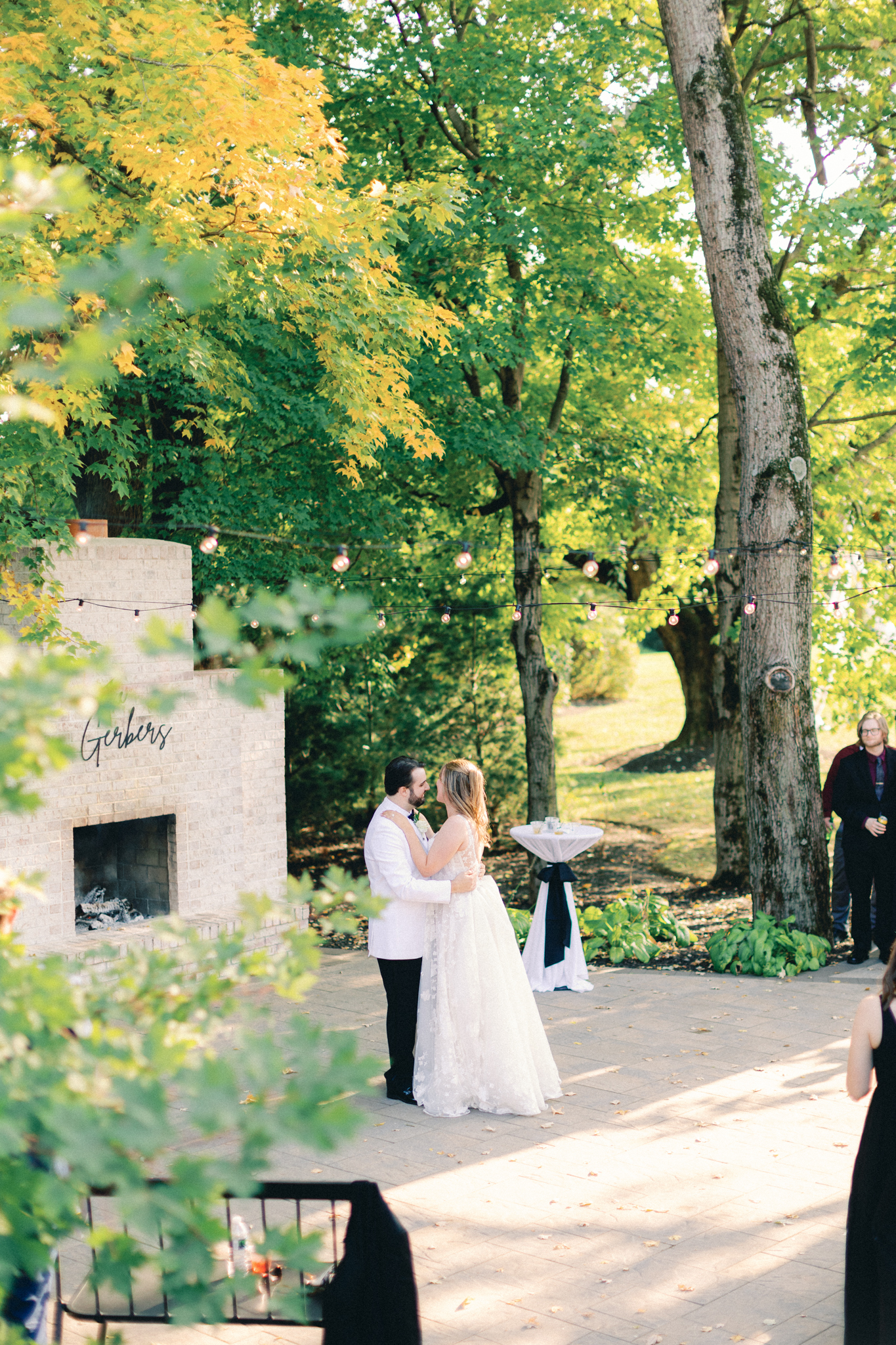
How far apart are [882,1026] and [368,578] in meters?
11.1

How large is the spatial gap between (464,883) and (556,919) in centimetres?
274

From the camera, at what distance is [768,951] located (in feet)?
32.0

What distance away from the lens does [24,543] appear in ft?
26.5

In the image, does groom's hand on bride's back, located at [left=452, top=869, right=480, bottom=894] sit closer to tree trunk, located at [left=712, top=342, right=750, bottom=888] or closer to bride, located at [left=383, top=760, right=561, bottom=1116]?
bride, located at [left=383, top=760, right=561, bottom=1116]

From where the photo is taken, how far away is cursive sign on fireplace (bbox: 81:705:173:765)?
9.43 m

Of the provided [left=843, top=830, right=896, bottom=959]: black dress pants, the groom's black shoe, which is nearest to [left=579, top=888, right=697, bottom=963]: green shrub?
[left=843, top=830, right=896, bottom=959]: black dress pants

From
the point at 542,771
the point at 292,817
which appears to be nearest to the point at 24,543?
the point at 542,771

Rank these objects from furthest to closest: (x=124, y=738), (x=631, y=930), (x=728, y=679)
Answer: (x=728, y=679), (x=631, y=930), (x=124, y=738)

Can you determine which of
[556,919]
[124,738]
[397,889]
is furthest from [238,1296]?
[124,738]

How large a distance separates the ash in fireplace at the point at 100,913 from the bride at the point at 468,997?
3776 millimetres

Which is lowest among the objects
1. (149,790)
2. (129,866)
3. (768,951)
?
(768,951)

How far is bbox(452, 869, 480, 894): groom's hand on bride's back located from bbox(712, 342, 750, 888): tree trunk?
23.5 ft

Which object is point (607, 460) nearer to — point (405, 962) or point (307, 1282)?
point (405, 962)

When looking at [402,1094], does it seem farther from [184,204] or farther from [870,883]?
[184,204]
